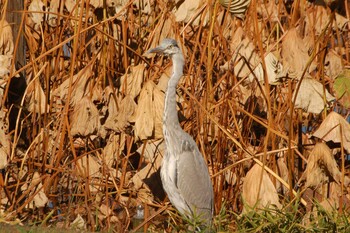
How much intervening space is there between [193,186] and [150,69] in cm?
90

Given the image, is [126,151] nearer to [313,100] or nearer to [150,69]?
[150,69]

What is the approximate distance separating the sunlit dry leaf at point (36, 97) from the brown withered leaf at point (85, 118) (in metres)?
0.35

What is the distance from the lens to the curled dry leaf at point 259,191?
4613 mm

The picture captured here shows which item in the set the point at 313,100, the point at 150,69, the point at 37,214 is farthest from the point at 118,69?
the point at 313,100

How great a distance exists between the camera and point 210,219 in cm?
485

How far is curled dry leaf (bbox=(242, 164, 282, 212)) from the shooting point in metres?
4.61

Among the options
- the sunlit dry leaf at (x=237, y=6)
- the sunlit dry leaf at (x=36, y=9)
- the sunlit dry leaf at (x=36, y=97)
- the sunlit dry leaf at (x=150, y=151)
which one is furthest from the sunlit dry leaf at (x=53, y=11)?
the sunlit dry leaf at (x=237, y=6)

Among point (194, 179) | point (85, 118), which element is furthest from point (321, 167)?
point (85, 118)

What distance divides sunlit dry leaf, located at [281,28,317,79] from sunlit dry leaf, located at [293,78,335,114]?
0.07 metres

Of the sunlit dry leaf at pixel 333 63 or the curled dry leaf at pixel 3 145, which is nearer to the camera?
the curled dry leaf at pixel 3 145

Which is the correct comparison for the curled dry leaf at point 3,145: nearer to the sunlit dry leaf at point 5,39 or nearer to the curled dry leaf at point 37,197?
the curled dry leaf at point 37,197

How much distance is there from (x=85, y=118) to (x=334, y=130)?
1495 mm

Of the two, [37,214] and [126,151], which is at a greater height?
[126,151]

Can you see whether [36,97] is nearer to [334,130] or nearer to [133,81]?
[133,81]
